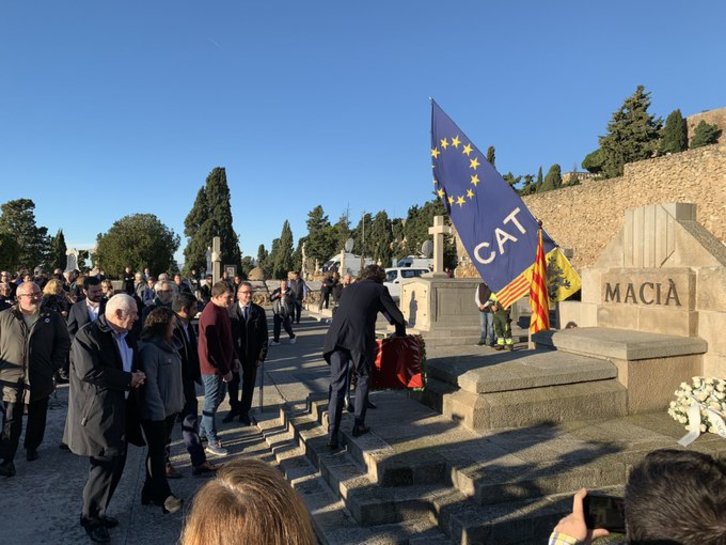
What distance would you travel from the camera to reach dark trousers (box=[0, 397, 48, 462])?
4.96m

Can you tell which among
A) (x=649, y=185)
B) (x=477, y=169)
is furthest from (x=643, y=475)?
(x=649, y=185)

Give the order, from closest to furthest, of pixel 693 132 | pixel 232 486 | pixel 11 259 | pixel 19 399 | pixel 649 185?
pixel 232 486, pixel 19 399, pixel 649 185, pixel 11 259, pixel 693 132

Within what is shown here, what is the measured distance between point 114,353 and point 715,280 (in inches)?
212

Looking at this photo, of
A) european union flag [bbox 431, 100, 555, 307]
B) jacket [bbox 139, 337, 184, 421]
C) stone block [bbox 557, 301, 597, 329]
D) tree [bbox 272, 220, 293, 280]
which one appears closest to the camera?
jacket [bbox 139, 337, 184, 421]

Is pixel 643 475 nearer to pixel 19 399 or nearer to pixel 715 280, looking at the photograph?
pixel 715 280

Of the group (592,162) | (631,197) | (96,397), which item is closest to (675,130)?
(592,162)

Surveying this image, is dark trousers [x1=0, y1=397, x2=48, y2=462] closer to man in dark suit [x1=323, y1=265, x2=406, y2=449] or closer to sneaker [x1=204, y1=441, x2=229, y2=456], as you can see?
sneaker [x1=204, y1=441, x2=229, y2=456]

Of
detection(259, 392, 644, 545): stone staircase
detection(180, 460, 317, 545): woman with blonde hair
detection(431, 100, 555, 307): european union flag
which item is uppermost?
detection(431, 100, 555, 307): european union flag

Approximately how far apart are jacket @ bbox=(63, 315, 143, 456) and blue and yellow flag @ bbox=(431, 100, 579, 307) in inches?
188

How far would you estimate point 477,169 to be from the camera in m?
7.41

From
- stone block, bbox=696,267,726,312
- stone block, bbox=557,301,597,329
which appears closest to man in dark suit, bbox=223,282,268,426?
stone block, bbox=557,301,597,329

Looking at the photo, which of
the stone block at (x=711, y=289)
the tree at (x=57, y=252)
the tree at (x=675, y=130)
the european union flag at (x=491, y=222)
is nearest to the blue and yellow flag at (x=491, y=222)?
the european union flag at (x=491, y=222)

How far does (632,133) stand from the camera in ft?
116

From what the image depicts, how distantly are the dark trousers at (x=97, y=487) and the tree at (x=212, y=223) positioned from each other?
5231cm
